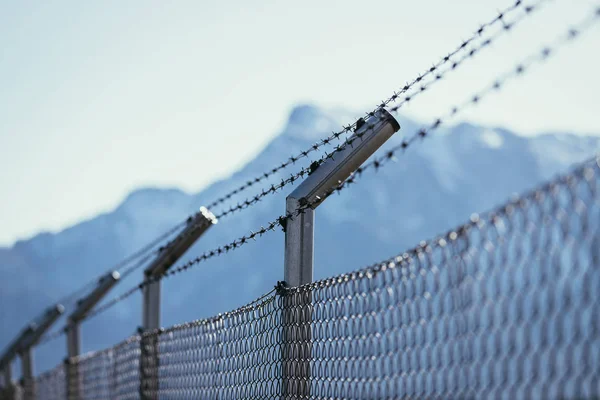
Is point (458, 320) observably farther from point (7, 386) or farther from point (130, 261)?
point (7, 386)

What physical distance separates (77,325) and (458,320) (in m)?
5.54

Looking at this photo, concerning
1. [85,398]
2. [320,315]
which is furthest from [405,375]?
[85,398]

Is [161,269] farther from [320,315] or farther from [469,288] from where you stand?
[469,288]

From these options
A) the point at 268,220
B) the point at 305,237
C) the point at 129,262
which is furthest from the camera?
the point at 268,220

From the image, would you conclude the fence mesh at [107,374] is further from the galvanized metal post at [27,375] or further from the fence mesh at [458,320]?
the fence mesh at [458,320]

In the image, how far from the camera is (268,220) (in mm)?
88750

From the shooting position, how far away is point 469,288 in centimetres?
237

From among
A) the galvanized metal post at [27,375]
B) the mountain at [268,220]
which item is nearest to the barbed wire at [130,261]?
the galvanized metal post at [27,375]

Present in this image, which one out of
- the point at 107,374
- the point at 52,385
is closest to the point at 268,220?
the point at 52,385

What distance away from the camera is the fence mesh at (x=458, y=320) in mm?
1986

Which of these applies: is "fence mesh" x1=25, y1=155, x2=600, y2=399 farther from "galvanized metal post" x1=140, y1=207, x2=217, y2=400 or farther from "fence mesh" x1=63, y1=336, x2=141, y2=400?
"fence mesh" x1=63, y1=336, x2=141, y2=400

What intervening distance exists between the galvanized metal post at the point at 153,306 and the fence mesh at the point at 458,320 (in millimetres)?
1154

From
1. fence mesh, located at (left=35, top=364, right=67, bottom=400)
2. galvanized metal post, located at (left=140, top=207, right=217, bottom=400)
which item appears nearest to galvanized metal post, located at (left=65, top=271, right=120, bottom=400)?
fence mesh, located at (left=35, top=364, right=67, bottom=400)

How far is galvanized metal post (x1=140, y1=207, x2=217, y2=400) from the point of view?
213 inches
